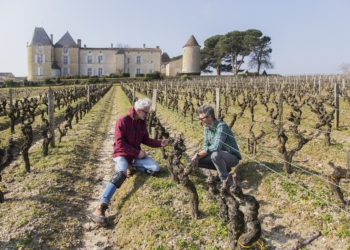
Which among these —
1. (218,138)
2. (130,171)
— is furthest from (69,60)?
(218,138)

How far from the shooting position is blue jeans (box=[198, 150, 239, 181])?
4500mm

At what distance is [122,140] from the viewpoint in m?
4.78

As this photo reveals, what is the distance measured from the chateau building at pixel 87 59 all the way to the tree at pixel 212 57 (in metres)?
5.83

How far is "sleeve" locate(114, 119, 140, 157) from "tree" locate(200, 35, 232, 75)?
2450 inches

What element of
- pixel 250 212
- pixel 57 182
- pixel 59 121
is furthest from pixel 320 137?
pixel 59 121

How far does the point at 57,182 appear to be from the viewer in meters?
5.12

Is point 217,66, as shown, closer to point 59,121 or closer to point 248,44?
point 248,44

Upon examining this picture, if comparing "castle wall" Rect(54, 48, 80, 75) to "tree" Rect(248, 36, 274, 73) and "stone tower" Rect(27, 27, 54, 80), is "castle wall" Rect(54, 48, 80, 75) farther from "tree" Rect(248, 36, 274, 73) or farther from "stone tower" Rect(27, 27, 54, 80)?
"tree" Rect(248, 36, 274, 73)

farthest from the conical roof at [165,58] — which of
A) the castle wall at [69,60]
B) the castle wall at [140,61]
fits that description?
the castle wall at [69,60]

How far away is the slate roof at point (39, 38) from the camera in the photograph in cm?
5703

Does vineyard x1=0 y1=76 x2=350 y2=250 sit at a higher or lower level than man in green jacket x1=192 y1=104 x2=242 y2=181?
lower

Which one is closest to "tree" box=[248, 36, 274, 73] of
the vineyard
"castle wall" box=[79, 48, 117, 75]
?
"castle wall" box=[79, 48, 117, 75]

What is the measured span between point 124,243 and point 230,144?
205 centimetres

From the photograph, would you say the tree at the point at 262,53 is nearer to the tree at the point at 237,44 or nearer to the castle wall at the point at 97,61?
the tree at the point at 237,44
